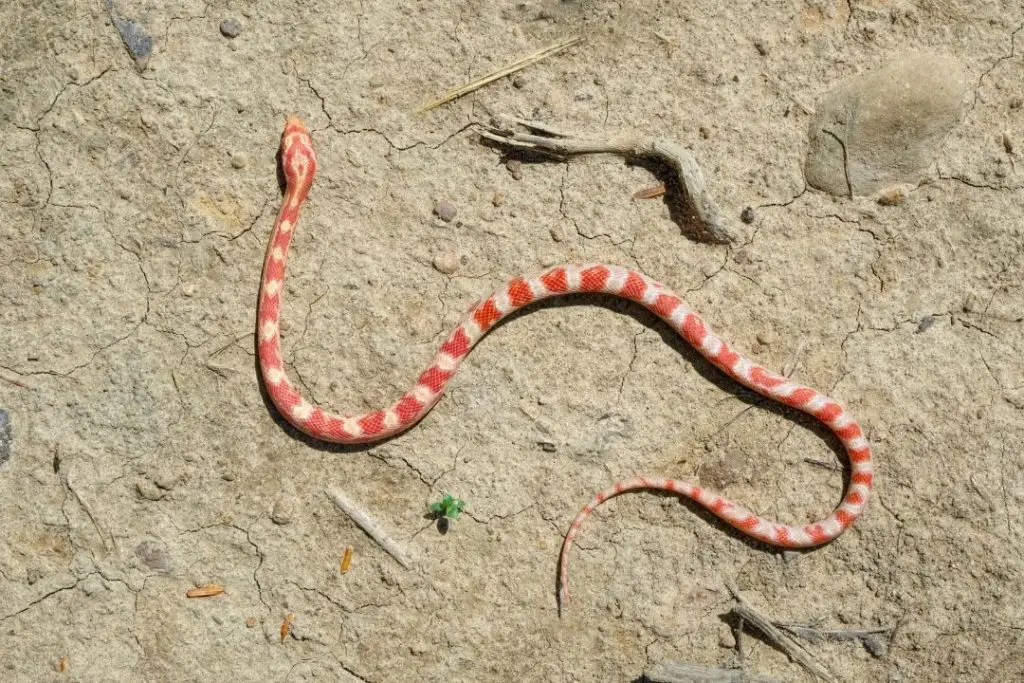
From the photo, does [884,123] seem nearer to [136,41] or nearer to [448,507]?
[448,507]

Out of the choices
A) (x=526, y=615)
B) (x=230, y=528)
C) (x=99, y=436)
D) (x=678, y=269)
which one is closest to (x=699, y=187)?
(x=678, y=269)

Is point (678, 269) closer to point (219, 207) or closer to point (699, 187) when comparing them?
point (699, 187)

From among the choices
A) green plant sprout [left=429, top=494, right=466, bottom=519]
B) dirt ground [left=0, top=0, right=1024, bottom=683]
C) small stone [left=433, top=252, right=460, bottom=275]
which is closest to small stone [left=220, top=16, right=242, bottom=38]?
dirt ground [left=0, top=0, right=1024, bottom=683]

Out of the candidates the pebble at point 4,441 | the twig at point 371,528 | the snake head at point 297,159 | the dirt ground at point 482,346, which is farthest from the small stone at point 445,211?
the pebble at point 4,441

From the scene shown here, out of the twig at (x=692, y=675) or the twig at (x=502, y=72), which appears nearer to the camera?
the twig at (x=692, y=675)

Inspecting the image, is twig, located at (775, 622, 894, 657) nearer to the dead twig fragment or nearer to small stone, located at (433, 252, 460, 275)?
small stone, located at (433, 252, 460, 275)

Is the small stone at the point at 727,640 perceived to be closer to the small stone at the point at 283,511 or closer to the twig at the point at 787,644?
the twig at the point at 787,644
